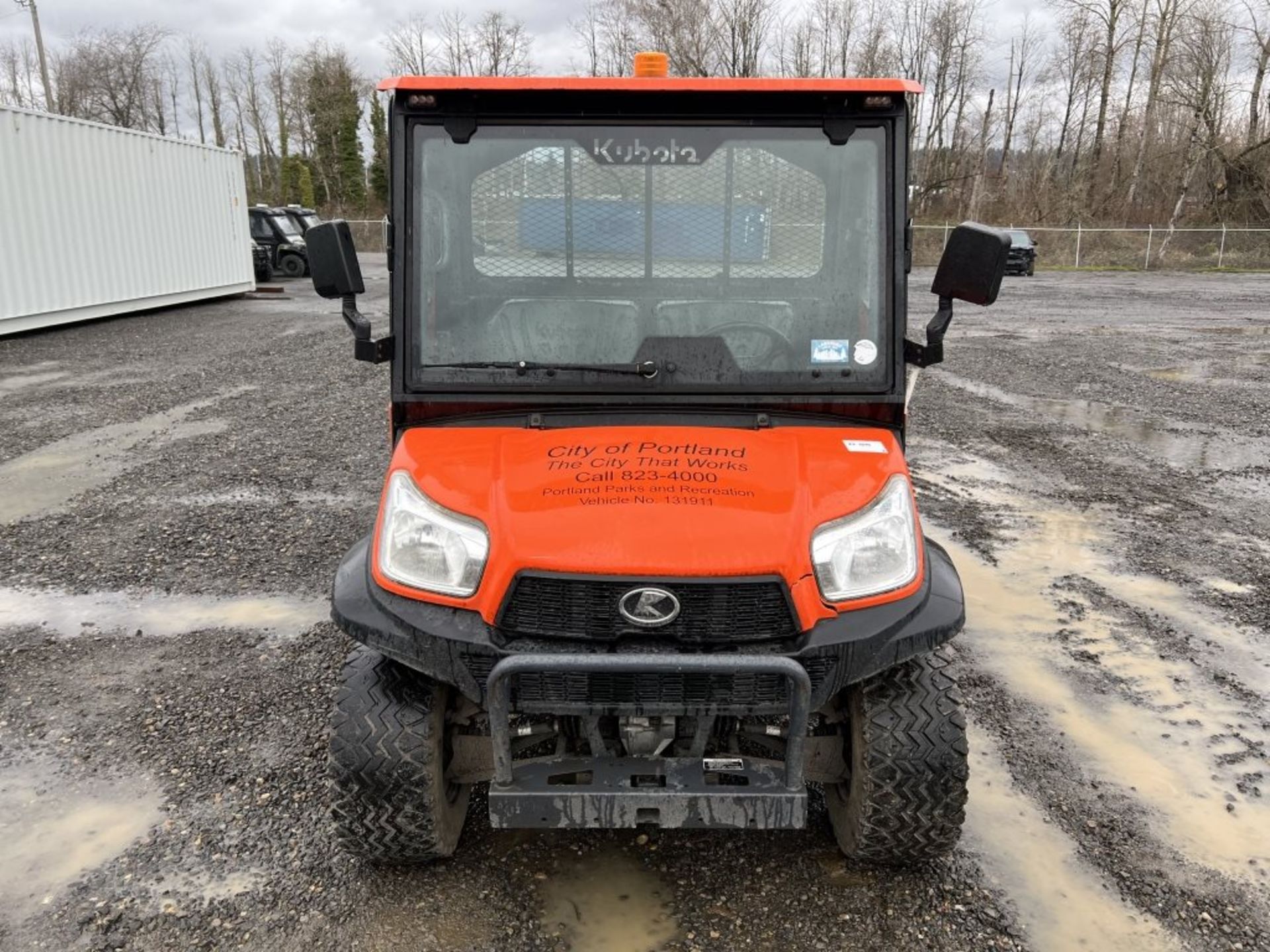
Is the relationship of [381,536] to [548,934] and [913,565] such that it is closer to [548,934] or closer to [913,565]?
[548,934]

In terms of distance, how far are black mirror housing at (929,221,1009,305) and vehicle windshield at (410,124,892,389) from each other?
21cm

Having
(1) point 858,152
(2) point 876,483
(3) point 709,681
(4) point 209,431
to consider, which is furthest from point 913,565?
(4) point 209,431

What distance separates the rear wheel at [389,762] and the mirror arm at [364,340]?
3.09 feet

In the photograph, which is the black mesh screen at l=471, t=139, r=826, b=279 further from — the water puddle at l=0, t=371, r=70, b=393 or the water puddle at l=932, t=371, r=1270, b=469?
the water puddle at l=0, t=371, r=70, b=393

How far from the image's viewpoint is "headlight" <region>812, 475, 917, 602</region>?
8.28ft

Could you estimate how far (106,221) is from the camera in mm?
16141

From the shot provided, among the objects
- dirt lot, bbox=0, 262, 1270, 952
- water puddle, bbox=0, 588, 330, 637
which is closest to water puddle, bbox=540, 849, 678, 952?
dirt lot, bbox=0, 262, 1270, 952

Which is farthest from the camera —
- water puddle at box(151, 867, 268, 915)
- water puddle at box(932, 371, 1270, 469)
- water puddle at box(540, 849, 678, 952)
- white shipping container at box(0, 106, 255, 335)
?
white shipping container at box(0, 106, 255, 335)

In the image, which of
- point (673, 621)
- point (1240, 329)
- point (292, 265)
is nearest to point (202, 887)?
point (673, 621)

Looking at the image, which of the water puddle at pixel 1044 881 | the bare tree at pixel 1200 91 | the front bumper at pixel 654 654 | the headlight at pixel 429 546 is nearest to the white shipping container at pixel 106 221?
the headlight at pixel 429 546

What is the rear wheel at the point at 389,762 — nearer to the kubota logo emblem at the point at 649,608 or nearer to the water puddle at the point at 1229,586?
the kubota logo emblem at the point at 649,608

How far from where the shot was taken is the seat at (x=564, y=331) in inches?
121

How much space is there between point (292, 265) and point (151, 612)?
75.5 ft

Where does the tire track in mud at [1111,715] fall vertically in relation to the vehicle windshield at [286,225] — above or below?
below
